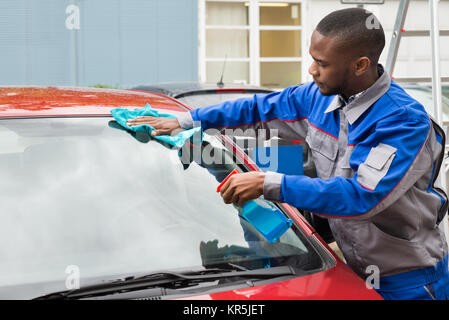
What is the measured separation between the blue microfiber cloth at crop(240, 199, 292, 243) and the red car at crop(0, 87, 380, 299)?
102 mm

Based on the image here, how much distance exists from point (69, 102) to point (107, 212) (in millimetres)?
671

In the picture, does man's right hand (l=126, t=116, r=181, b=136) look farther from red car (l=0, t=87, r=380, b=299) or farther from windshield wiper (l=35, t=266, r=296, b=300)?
windshield wiper (l=35, t=266, r=296, b=300)

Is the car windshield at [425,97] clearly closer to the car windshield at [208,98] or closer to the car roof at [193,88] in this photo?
the car roof at [193,88]

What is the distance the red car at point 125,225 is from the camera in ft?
5.68

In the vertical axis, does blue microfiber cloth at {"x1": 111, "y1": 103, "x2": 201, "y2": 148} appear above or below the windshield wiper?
above

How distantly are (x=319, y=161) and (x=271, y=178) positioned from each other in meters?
0.43

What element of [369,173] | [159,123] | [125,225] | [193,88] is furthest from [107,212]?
[193,88]

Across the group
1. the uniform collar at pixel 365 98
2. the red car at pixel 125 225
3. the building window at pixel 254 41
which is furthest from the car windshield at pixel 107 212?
the building window at pixel 254 41

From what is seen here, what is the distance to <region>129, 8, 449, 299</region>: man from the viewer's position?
5.90ft

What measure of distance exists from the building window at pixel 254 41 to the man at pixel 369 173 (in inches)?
436

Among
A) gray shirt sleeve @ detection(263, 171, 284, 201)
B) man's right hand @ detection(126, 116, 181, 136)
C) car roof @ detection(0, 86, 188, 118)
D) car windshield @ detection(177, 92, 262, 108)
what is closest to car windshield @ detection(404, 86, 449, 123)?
car windshield @ detection(177, 92, 262, 108)

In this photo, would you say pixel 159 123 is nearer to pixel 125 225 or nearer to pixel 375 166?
pixel 125 225
